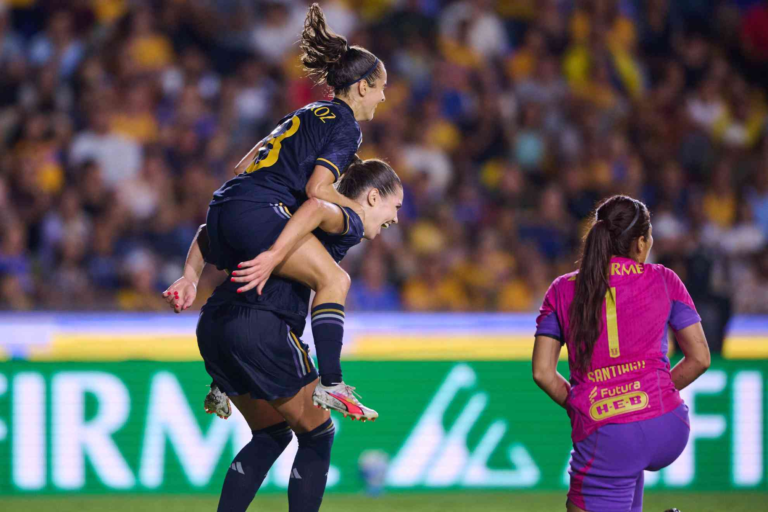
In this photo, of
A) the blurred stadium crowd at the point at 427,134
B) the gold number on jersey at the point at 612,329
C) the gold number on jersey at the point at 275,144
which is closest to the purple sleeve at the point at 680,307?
the gold number on jersey at the point at 612,329

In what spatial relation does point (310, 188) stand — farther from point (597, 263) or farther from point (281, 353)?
point (597, 263)

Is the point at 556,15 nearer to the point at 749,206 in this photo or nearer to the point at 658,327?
the point at 749,206

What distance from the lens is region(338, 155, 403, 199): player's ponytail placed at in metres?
3.96

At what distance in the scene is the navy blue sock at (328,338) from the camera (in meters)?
3.52

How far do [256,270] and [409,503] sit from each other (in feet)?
9.74

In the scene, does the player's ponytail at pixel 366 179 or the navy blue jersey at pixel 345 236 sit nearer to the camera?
the navy blue jersey at pixel 345 236

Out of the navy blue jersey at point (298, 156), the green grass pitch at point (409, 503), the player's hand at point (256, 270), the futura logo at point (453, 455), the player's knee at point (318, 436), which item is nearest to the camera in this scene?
the player's hand at point (256, 270)

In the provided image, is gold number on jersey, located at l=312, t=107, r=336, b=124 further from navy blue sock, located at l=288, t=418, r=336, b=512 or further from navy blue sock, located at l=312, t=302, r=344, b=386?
navy blue sock, located at l=288, t=418, r=336, b=512

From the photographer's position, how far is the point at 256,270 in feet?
11.3

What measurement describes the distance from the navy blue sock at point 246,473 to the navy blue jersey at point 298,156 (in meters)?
0.98

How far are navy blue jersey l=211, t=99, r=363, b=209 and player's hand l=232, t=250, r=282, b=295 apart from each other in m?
0.27

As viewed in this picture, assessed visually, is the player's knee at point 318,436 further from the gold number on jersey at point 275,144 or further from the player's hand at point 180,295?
the gold number on jersey at point 275,144

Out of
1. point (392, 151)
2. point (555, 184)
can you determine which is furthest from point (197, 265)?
point (555, 184)

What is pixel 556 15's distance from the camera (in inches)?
431
